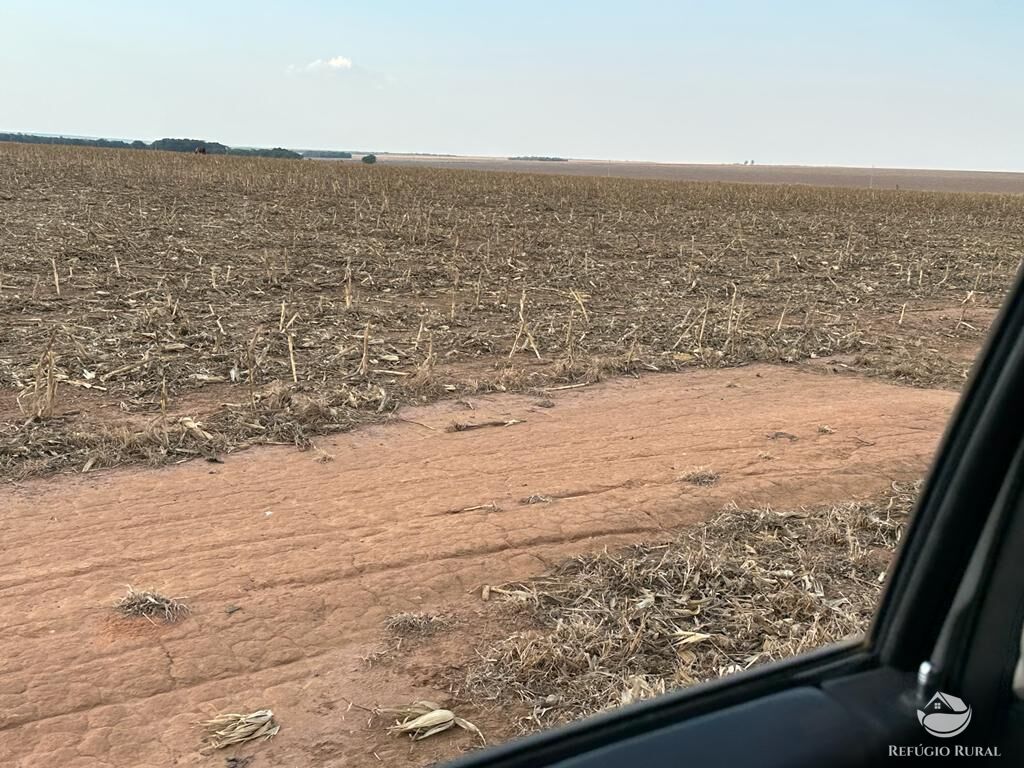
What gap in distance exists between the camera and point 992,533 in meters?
1.51

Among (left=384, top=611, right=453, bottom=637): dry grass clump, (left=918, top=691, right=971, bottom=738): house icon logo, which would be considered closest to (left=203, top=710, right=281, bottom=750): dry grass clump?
(left=384, top=611, right=453, bottom=637): dry grass clump

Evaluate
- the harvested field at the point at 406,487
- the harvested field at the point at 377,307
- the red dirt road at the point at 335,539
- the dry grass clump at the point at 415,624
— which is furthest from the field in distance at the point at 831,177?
the dry grass clump at the point at 415,624

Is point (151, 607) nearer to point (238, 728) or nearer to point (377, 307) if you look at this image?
point (238, 728)

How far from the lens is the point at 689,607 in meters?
4.21

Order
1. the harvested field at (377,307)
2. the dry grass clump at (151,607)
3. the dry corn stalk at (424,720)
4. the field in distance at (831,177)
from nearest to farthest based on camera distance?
the dry corn stalk at (424,720)
the dry grass clump at (151,607)
the harvested field at (377,307)
the field in distance at (831,177)

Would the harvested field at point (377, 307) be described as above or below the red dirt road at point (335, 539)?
above

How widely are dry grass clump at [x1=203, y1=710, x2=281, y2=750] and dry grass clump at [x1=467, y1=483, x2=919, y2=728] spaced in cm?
85

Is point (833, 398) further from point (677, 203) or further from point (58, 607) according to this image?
point (677, 203)

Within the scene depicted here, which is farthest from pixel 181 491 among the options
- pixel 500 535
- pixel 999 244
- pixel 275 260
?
pixel 999 244

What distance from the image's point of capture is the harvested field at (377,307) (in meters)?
7.10

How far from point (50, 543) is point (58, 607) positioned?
0.79m

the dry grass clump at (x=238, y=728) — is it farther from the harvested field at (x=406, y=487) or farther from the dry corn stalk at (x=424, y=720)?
the dry corn stalk at (x=424, y=720)

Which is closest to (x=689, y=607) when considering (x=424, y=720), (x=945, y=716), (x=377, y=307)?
(x=424, y=720)

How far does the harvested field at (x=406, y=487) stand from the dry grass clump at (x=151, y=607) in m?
0.02
